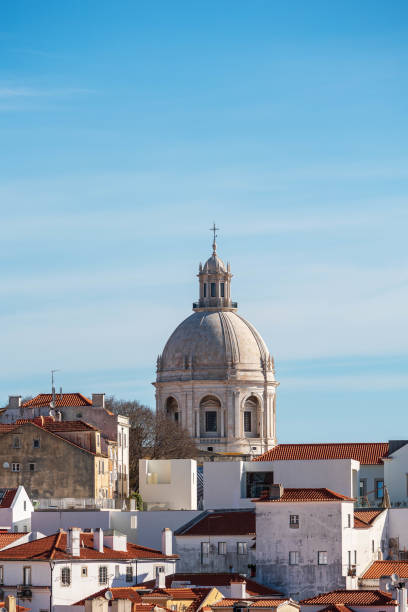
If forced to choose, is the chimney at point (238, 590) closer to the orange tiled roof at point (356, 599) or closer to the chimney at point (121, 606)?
the orange tiled roof at point (356, 599)

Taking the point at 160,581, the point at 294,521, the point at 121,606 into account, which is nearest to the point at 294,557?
the point at 294,521

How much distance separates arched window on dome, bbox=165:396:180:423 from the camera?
176250mm

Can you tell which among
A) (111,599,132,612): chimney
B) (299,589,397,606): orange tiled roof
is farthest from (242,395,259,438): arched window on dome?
(111,599,132,612): chimney

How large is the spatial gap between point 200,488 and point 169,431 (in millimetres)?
22457

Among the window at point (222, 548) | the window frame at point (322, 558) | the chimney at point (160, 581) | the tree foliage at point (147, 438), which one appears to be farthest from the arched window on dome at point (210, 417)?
the chimney at point (160, 581)

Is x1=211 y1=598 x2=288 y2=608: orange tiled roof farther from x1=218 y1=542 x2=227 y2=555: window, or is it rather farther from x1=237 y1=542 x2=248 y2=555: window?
x1=218 y1=542 x2=227 y2=555: window

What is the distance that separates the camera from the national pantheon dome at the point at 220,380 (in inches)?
6949

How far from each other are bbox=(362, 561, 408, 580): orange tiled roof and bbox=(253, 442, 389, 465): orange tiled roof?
1339cm

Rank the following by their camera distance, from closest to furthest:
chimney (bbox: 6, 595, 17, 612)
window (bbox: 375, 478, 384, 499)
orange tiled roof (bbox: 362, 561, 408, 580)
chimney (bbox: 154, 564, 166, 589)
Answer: chimney (bbox: 6, 595, 17, 612)
chimney (bbox: 154, 564, 166, 589)
orange tiled roof (bbox: 362, 561, 408, 580)
window (bbox: 375, 478, 384, 499)

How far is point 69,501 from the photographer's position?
116 meters

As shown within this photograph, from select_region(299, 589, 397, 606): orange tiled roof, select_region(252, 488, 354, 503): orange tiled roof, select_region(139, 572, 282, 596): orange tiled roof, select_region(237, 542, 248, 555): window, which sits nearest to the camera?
select_region(299, 589, 397, 606): orange tiled roof

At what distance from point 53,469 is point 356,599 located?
126 ft

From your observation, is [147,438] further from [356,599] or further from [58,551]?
[356,599]

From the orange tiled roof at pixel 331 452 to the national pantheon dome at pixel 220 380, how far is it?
56.0 meters
